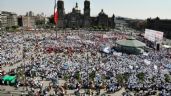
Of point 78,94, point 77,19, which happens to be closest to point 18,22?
point 77,19

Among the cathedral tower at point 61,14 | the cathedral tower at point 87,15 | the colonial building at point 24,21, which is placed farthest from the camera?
the colonial building at point 24,21

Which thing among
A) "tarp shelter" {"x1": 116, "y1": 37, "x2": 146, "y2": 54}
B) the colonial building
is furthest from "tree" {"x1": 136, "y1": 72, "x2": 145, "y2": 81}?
the colonial building

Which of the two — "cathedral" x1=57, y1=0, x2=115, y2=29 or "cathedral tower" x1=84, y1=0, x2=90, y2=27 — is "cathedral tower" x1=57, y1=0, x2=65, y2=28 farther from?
"cathedral tower" x1=84, y1=0, x2=90, y2=27

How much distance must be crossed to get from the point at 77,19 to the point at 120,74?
133 metres

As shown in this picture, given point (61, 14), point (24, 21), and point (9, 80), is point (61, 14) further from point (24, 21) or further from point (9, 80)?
point (9, 80)

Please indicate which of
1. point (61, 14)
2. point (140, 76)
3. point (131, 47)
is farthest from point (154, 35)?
point (61, 14)

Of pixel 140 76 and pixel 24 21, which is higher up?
pixel 24 21

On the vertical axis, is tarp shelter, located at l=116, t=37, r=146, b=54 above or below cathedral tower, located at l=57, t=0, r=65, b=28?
below

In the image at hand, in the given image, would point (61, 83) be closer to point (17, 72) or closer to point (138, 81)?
point (17, 72)

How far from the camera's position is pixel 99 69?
40.4 m

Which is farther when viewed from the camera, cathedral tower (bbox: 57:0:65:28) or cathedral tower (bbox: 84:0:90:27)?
cathedral tower (bbox: 84:0:90:27)

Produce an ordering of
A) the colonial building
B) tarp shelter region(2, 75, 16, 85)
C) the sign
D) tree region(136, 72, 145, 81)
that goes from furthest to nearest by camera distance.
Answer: the colonial building
the sign
tree region(136, 72, 145, 81)
tarp shelter region(2, 75, 16, 85)

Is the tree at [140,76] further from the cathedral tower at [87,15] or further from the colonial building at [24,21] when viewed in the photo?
the colonial building at [24,21]

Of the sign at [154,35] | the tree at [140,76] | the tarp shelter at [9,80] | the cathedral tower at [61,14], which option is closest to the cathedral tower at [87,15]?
the cathedral tower at [61,14]
